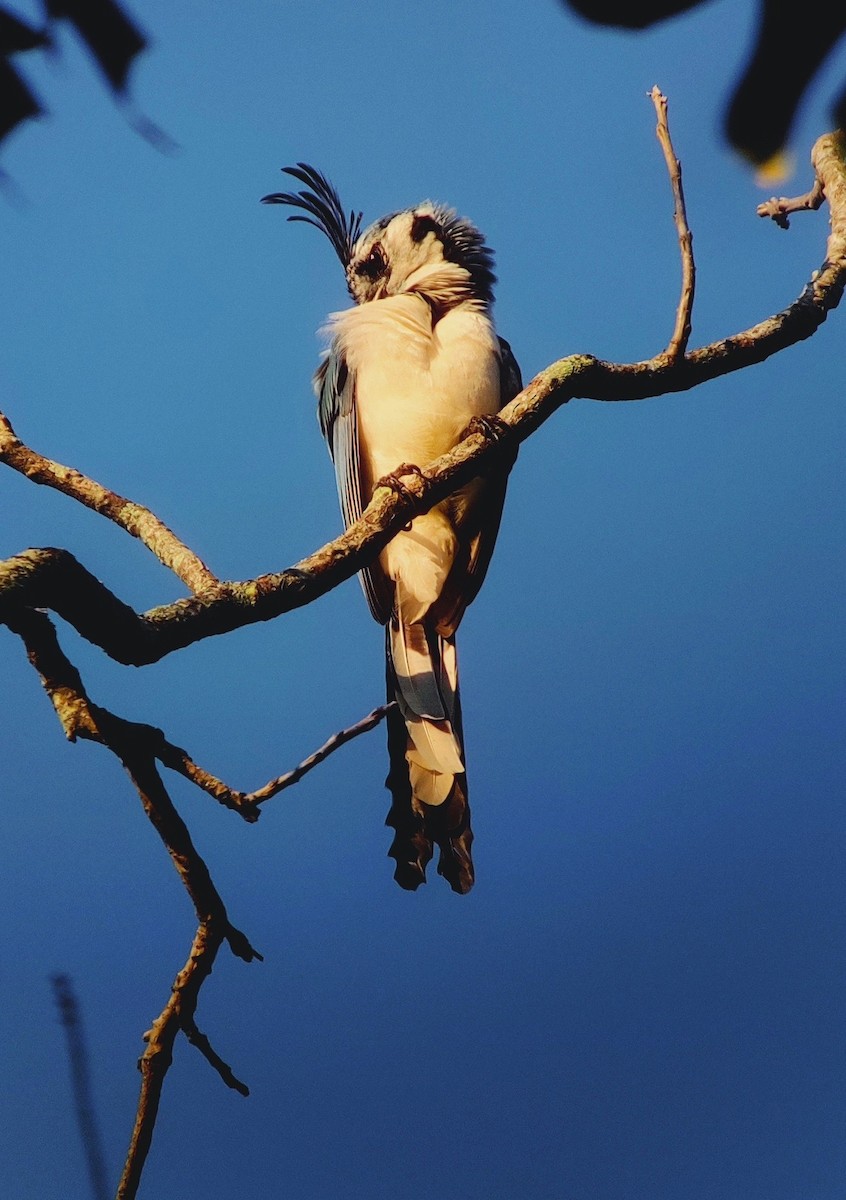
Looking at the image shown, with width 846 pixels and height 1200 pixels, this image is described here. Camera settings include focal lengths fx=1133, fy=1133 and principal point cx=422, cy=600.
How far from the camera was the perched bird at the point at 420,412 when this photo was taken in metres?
3.15

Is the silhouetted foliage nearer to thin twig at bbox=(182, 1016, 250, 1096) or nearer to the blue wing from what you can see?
thin twig at bbox=(182, 1016, 250, 1096)

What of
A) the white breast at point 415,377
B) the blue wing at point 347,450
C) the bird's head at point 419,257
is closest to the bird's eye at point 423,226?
the bird's head at point 419,257

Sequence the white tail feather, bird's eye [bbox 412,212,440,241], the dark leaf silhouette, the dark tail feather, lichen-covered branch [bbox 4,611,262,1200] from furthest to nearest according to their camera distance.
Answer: bird's eye [bbox 412,212,440,241], the white tail feather, the dark tail feather, lichen-covered branch [bbox 4,611,262,1200], the dark leaf silhouette

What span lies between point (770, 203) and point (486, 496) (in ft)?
3.60

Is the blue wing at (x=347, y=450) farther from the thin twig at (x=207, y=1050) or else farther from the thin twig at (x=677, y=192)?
the thin twig at (x=207, y=1050)

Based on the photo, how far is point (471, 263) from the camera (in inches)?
141

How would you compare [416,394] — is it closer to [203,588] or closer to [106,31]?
[203,588]

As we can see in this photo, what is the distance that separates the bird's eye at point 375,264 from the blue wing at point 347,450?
0.35m

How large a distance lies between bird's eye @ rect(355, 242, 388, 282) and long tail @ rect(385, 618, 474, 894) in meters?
1.16

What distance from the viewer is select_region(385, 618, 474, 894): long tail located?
8.49 ft

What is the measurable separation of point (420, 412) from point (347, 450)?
310 millimetres

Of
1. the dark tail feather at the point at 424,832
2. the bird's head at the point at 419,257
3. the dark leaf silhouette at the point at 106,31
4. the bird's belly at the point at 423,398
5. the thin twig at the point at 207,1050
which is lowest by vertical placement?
the thin twig at the point at 207,1050

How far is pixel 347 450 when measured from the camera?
3.41 m

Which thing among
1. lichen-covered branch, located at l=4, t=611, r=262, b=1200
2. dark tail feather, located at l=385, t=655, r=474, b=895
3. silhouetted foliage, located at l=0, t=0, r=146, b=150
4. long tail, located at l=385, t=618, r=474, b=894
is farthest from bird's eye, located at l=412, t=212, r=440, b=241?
silhouetted foliage, located at l=0, t=0, r=146, b=150
